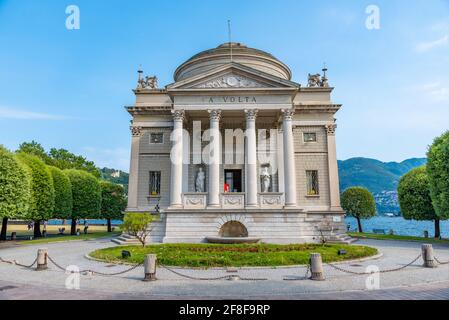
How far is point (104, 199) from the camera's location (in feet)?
178

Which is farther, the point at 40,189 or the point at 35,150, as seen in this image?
the point at 35,150

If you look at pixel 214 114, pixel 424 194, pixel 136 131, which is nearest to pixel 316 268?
pixel 214 114

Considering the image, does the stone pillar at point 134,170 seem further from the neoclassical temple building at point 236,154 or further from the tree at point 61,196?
the tree at point 61,196

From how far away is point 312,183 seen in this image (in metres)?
33.1

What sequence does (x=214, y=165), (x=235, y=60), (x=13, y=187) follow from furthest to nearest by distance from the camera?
(x=235, y=60), (x=13, y=187), (x=214, y=165)

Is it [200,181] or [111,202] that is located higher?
[200,181]

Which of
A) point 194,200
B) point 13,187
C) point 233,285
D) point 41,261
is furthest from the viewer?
point 13,187

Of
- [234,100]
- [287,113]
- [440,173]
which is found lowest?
[440,173]

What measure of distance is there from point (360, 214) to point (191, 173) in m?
32.9

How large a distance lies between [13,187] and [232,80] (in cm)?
2457

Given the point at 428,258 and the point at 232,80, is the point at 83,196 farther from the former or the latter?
the point at 428,258

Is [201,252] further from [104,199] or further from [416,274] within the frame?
[104,199]

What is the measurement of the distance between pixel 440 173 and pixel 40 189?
43079mm

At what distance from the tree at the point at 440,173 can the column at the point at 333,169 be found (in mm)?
9052
